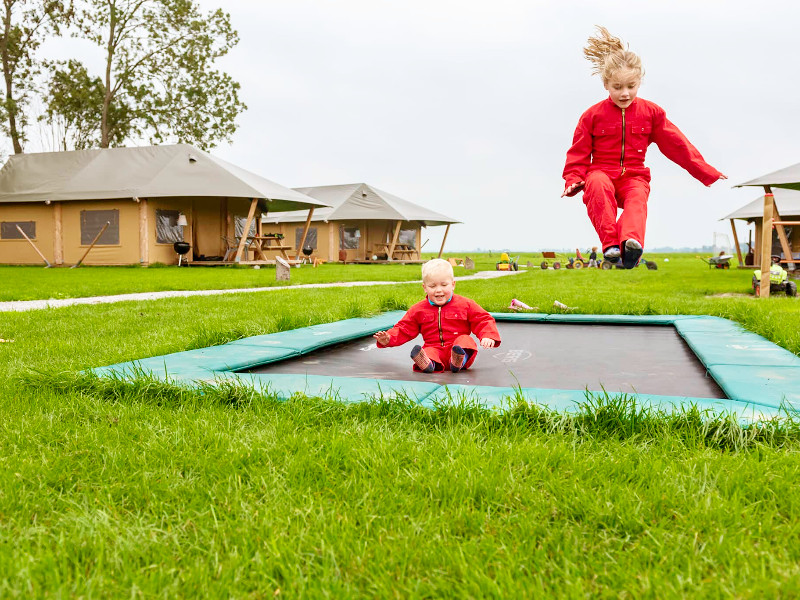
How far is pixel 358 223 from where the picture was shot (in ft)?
75.4

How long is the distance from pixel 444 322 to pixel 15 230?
17.7 m

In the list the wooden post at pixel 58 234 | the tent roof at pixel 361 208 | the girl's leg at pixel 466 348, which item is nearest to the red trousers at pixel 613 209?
the girl's leg at pixel 466 348

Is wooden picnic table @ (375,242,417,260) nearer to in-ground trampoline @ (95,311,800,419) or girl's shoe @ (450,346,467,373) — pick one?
in-ground trampoline @ (95,311,800,419)

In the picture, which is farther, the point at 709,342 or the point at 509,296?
the point at 509,296

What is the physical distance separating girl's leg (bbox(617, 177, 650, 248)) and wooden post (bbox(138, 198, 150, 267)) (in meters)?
14.4

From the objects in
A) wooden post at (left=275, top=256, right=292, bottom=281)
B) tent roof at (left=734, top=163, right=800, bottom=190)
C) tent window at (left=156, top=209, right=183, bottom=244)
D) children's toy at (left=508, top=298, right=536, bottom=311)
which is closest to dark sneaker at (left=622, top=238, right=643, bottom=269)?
children's toy at (left=508, top=298, right=536, bottom=311)

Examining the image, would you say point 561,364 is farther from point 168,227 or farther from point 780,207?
point 780,207

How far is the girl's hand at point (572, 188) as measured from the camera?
3287 millimetres

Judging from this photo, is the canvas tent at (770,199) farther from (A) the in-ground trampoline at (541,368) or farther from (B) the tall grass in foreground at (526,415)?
(B) the tall grass in foreground at (526,415)

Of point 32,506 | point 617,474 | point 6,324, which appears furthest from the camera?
point 6,324

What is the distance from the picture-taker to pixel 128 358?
10.8ft

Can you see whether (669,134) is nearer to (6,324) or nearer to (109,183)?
(6,324)

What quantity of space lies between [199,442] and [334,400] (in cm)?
53

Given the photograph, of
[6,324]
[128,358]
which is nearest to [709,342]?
[128,358]
